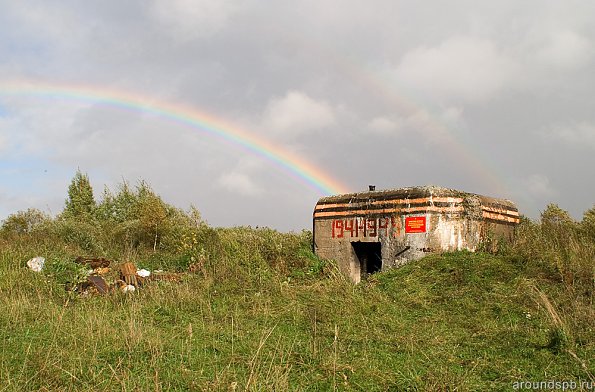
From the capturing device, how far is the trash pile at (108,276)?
912 centimetres

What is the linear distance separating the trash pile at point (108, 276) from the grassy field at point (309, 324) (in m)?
0.27

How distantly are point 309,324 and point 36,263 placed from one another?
6870mm

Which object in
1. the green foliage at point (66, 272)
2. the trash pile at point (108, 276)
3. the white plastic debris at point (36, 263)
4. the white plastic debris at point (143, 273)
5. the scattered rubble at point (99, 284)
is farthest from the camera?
the white plastic debris at point (143, 273)

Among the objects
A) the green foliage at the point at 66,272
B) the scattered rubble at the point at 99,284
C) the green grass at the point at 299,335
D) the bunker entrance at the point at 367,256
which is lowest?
the green grass at the point at 299,335

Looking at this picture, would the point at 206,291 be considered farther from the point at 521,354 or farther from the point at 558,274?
the point at 558,274

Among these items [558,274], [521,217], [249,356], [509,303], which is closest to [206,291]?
[249,356]

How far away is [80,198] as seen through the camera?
3238cm

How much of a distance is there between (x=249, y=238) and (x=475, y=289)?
20.1ft

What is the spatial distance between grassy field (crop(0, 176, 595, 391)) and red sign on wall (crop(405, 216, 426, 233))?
0.68 metres

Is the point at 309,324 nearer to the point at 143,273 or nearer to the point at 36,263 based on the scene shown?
the point at 143,273

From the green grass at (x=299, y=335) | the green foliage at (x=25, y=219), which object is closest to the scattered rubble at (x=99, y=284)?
the green grass at (x=299, y=335)

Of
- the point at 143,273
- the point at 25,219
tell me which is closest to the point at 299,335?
the point at 143,273

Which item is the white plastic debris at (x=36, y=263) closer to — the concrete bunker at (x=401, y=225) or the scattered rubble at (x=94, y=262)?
the scattered rubble at (x=94, y=262)

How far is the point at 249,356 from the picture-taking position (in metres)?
5.02
